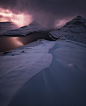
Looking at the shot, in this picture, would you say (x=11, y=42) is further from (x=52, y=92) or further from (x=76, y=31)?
(x=76, y=31)

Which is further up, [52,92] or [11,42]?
[11,42]

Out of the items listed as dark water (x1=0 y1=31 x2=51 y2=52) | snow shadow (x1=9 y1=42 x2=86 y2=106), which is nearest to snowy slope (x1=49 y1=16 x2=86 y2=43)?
dark water (x1=0 y1=31 x2=51 y2=52)

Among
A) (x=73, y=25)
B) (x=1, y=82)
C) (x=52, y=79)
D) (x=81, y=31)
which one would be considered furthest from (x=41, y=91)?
(x=73, y=25)

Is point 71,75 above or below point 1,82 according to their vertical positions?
below

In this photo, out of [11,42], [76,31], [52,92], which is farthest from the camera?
[76,31]

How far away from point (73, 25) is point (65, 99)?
31.4 feet

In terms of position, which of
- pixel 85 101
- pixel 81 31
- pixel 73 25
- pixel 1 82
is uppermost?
pixel 73 25

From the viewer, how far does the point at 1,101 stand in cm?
39

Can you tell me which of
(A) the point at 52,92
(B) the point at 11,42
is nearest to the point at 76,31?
(B) the point at 11,42

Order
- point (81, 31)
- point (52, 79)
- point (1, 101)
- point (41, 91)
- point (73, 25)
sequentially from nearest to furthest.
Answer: point (1, 101) → point (41, 91) → point (52, 79) → point (81, 31) → point (73, 25)

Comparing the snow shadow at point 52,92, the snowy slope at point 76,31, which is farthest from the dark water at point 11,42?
the snowy slope at point 76,31

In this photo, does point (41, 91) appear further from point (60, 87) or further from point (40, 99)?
point (60, 87)

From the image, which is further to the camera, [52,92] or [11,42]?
[11,42]

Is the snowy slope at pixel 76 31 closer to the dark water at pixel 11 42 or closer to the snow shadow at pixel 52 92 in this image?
the dark water at pixel 11 42
